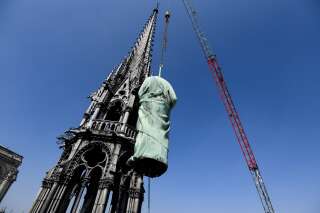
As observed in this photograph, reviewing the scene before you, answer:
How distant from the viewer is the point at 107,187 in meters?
18.4

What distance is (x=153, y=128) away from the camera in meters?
7.13

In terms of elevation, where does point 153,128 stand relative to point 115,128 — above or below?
below

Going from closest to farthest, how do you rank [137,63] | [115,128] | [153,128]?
1. [153,128]
2. [115,128]
3. [137,63]

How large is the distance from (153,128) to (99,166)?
591 inches

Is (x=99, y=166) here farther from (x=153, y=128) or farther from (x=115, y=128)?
(x=153, y=128)

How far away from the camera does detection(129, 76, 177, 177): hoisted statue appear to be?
21.5 feet

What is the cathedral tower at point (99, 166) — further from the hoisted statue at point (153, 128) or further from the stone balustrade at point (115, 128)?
the hoisted statue at point (153, 128)

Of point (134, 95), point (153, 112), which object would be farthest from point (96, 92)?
point (153, 112)

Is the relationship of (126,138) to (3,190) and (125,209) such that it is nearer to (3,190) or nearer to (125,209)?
(125,209)

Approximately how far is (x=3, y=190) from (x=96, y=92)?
81.5ft

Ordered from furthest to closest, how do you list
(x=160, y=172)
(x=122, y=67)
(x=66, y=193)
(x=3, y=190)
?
(x=3, y=190) < (x=122, y=67) < (x=66, y=193) < (x=160, y=172)

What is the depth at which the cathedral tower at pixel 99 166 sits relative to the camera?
1883cm

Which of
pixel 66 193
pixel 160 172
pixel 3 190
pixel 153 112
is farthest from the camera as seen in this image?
pixel 3 190

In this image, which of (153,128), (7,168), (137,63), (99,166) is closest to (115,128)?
(99,166)
